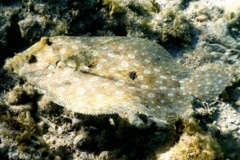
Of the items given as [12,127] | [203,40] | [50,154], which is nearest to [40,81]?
[12,127]

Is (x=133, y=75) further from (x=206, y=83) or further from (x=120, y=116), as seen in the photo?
(x=206, y=83)

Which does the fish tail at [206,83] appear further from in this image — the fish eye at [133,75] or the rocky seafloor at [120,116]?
the fish eye at [133,75]

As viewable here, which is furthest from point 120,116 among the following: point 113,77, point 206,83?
point 206,83

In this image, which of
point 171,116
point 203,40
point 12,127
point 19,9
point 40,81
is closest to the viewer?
point 171,116

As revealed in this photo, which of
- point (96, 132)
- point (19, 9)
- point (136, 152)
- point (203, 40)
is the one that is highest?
point (19, 9)

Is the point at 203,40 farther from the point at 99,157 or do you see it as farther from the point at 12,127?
the point at 12,127

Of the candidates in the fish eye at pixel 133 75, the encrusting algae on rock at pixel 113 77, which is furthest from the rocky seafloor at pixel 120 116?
the fish eye at pixel 133 75

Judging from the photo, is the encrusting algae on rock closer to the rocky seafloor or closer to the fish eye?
the fish eye
